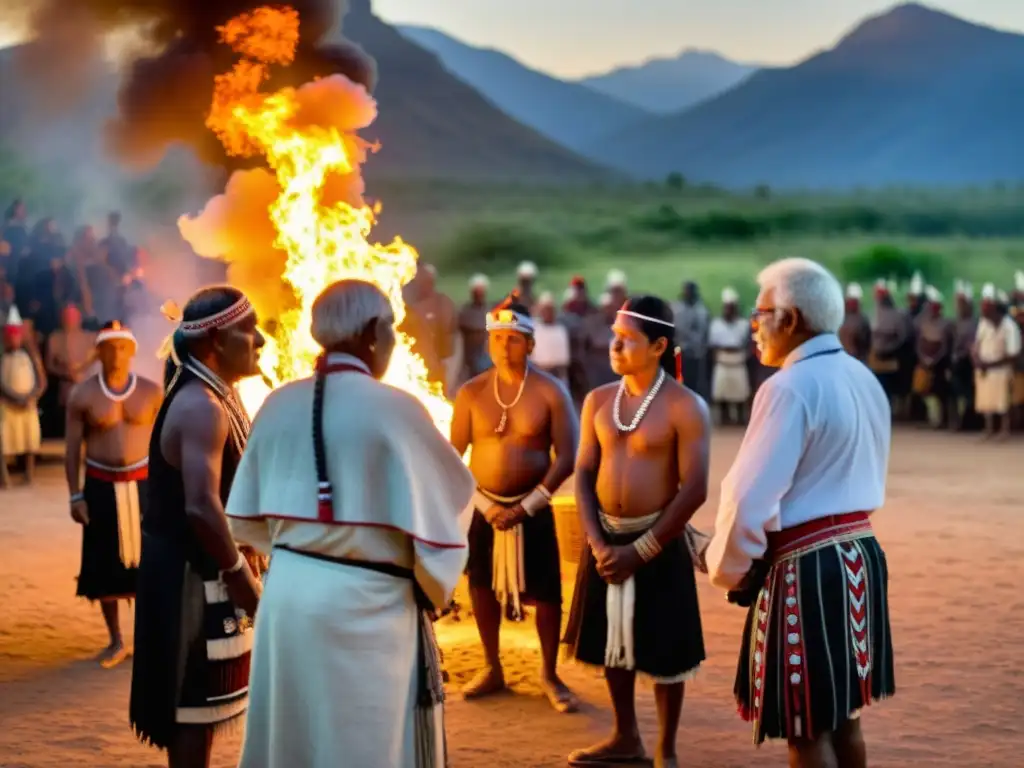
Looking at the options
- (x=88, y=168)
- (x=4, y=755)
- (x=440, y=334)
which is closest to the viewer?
(x=4, y=755)

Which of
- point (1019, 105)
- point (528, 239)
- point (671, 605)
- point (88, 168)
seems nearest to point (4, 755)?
point (671, 605)

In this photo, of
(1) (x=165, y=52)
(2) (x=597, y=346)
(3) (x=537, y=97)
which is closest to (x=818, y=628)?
(1) (x=165, y=52)

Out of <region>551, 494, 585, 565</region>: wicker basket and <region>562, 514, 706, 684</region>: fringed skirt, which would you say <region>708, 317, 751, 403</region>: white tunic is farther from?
<region>562, 514, 706, 684</region>: fringed skirt

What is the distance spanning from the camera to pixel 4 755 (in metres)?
5.64

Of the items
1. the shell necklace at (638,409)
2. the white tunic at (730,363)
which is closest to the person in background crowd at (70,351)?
the white tunic at (730,363)

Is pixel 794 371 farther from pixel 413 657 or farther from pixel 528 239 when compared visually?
pixel 528 239

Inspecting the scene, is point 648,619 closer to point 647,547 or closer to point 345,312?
point 647,547

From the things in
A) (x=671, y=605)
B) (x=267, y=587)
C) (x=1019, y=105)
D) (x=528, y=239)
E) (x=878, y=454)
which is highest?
(x=1019, y=105)

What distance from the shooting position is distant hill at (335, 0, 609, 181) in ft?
164

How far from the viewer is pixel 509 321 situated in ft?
20.9

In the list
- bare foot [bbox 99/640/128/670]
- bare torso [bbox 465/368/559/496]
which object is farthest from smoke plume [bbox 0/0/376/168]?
bare foot [bbox 99/640/128/670]

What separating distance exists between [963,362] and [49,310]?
42.5ft

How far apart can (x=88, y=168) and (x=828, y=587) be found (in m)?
20.6

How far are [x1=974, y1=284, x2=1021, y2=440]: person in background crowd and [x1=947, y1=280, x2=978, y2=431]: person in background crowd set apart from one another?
0.91m
